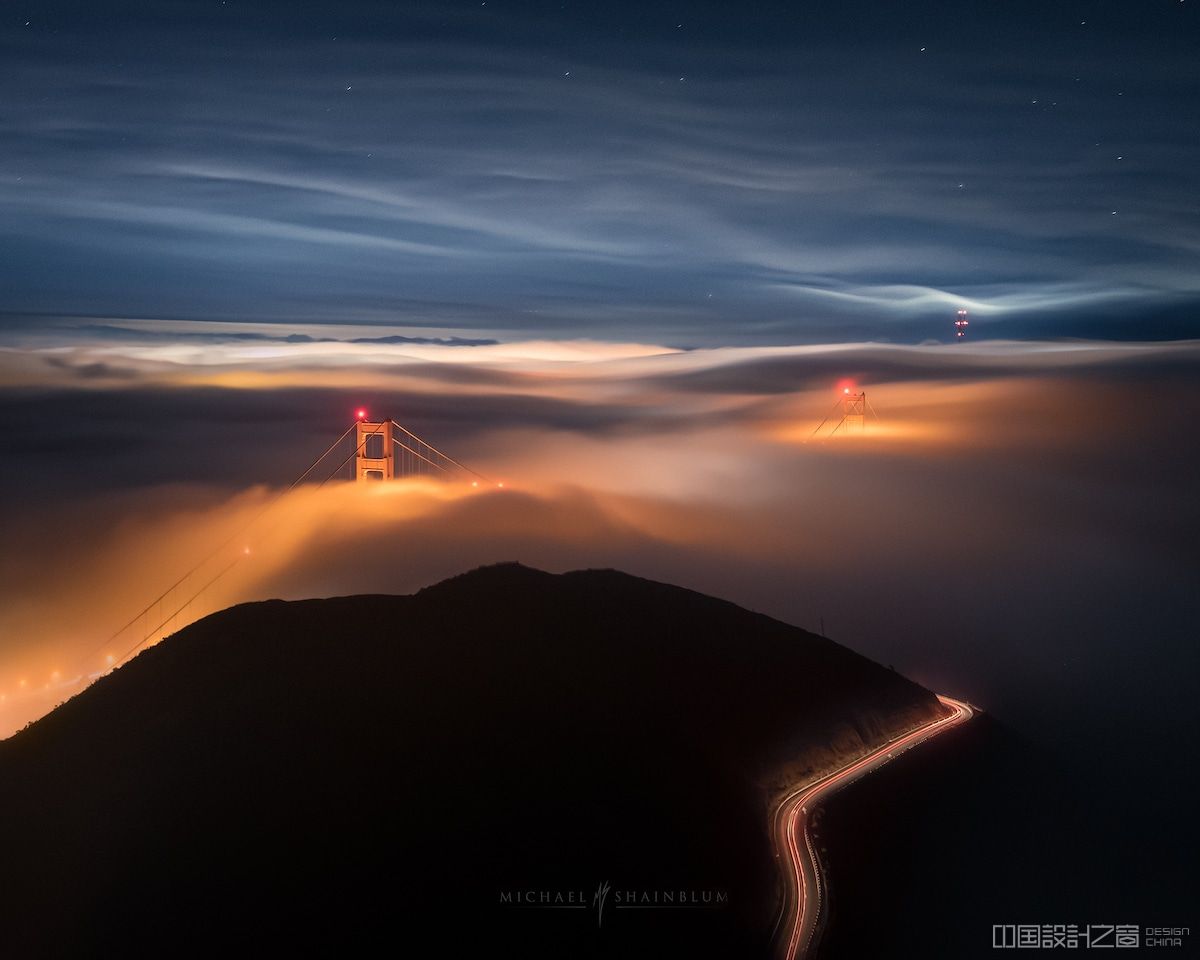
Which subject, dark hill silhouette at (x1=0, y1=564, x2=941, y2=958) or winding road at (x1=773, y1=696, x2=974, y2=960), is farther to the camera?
winding road at (x1=773, y1=696, x2=974, y2=960)

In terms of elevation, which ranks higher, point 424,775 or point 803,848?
point 424,775

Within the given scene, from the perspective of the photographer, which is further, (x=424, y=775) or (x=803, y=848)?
(x=424, y=775)

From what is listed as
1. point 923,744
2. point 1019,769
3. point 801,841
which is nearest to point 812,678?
point 923,744

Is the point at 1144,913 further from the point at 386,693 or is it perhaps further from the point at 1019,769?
the point at 386,693

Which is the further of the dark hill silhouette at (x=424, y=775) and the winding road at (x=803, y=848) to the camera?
the winding road at (x=803, y=848)
